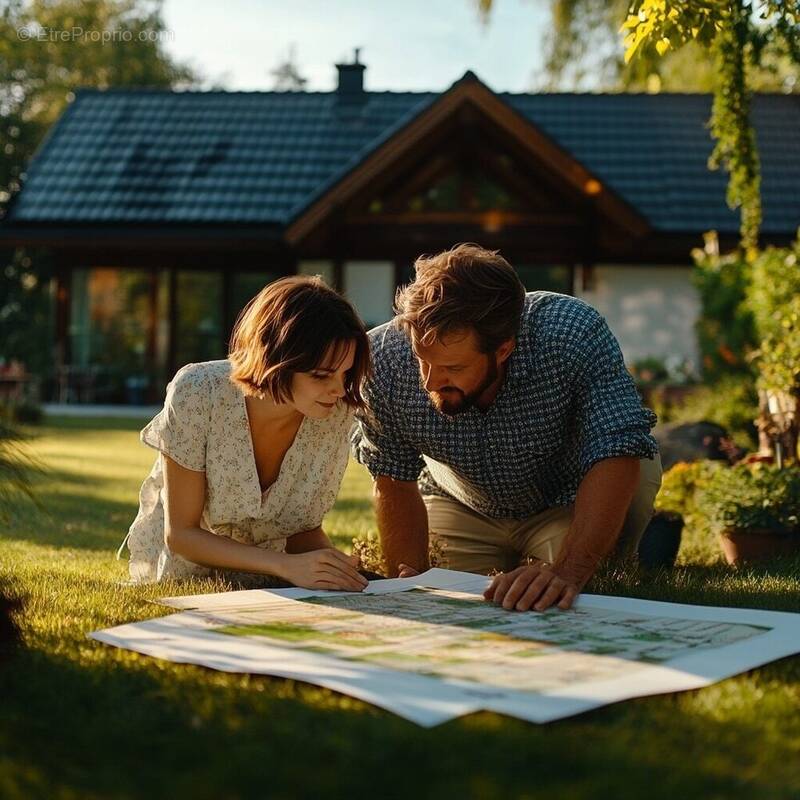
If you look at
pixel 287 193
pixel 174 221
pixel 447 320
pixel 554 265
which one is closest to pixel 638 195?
pixel 554 265

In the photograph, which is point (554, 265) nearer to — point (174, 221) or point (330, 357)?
point (174, 221)

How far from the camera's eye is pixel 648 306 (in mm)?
19078

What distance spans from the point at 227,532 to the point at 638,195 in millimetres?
15983

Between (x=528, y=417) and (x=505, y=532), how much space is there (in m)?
0.64

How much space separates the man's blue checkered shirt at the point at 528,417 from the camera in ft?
12.2

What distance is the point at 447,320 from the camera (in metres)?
3.50

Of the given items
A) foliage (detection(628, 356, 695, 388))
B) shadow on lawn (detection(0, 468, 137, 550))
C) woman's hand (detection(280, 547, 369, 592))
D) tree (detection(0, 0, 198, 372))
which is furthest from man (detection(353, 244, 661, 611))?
tree (detection(0, 0, 198, 372))

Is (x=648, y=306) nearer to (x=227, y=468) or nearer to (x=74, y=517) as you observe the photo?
(x=74, y=517)

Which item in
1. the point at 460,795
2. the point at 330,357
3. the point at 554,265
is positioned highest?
the point at 554,265

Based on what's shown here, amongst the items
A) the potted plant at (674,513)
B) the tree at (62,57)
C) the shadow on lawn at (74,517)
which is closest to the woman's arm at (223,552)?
the shadow on lawn at (74,517)

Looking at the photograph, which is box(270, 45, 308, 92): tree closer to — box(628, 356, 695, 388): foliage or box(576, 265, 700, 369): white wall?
box(576, 265, 700, 369): white wall

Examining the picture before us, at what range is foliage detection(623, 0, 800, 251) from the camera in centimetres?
492

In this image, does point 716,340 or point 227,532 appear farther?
point 716,340

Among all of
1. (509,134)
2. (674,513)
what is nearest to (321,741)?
(674,513)
